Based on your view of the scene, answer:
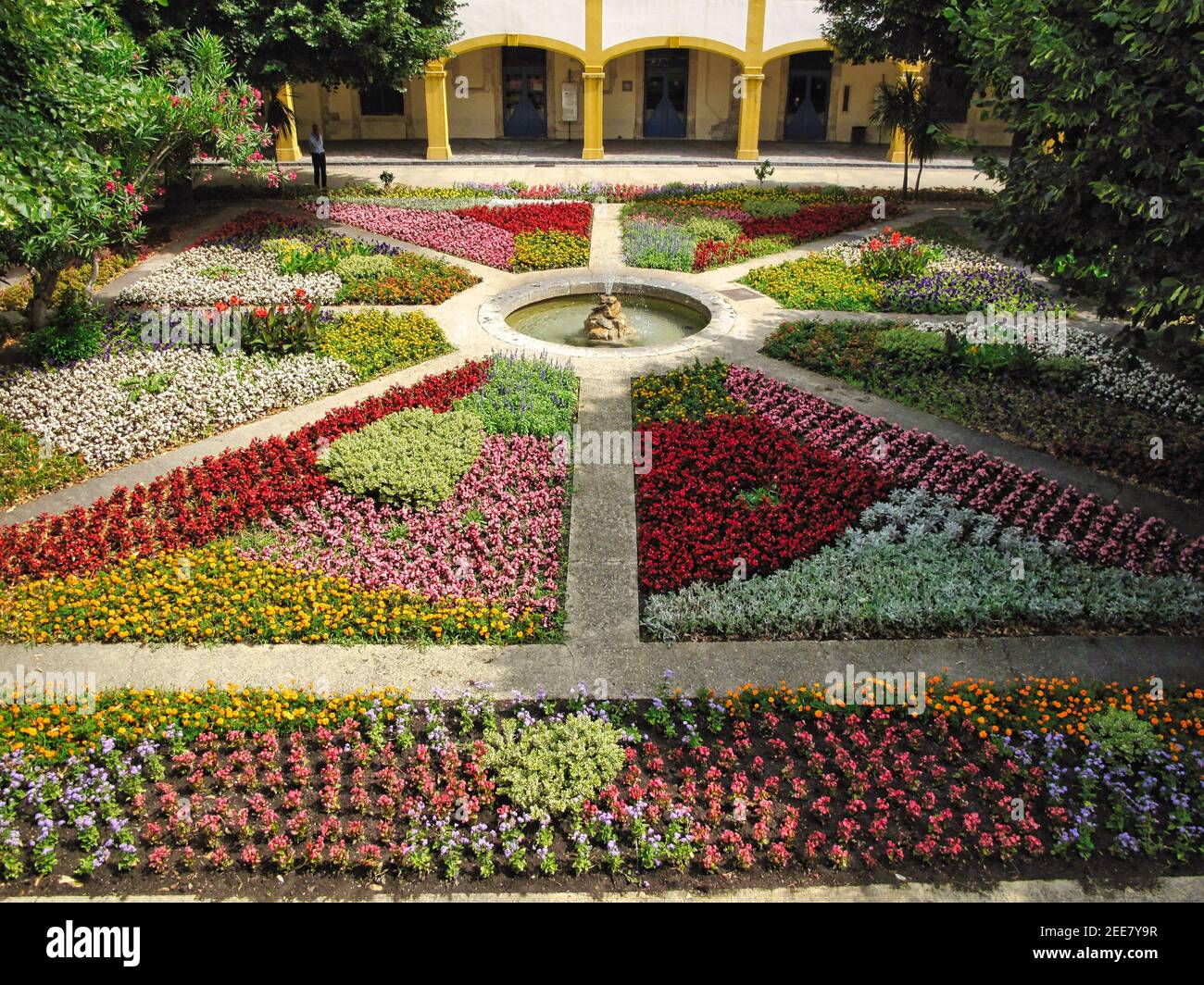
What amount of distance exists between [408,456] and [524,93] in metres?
21.5

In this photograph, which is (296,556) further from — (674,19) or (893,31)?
(674,19)

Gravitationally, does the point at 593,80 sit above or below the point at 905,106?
above

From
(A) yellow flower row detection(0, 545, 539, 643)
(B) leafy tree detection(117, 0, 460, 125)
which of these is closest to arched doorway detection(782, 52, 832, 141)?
(B) leafy tree detection(117, 0, 460, 125)

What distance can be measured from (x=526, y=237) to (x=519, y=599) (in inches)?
406

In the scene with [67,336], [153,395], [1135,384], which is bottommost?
[153,395]

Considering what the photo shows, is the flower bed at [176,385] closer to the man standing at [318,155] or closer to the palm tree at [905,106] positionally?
the man standing at [318,155]

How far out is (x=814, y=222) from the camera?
1712 centimetres

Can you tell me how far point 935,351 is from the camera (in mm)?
11164

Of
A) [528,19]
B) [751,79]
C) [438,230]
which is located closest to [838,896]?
[438,230]

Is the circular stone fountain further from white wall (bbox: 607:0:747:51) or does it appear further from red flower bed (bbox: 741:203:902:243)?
white wall (bbox: 607:0:747:51)

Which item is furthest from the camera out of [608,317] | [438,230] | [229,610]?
[438,230]

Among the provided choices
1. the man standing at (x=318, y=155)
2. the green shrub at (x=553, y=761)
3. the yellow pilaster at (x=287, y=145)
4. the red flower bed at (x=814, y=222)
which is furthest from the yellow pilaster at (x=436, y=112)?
the green shrub at (x=553, y=761)

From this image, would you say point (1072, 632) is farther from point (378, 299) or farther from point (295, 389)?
point (378, 299)
